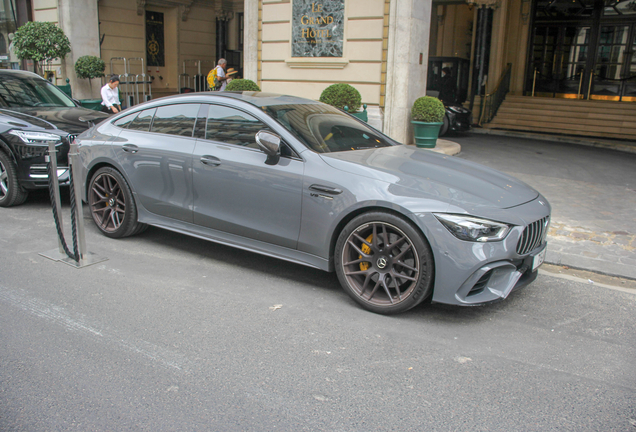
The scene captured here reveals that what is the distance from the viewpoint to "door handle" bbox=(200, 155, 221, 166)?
15.8 feet

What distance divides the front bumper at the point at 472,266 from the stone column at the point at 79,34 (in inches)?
688

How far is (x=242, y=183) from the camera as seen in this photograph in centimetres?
468

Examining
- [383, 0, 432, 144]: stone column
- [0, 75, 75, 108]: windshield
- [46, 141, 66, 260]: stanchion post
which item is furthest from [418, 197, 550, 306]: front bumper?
[383, 0, 432, 144]: stone column

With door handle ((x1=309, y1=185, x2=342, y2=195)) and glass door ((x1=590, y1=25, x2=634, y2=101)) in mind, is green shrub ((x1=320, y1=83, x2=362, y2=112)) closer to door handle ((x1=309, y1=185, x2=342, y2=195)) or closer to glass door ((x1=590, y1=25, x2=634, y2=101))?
door handle ((x1=309, y1=185, x2=342, y2=195))

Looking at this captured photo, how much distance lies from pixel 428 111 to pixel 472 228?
331 inches

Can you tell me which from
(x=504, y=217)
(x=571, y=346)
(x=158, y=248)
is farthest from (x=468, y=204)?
(x=158, y=248)

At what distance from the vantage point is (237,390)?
3039 millimetres

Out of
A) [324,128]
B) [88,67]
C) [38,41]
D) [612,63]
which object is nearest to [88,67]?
[88,67]

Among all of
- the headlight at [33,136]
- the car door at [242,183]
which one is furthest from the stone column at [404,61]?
the car door at [242,183]

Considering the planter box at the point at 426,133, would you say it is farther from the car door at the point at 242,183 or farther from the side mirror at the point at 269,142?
the side mirror at the point at 269,142

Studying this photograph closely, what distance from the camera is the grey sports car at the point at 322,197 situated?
385 cm

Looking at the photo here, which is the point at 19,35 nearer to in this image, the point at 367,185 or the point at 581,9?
the point at 367,185

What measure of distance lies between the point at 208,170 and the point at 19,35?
50.0ft

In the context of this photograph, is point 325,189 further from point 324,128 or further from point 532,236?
point 532,236
